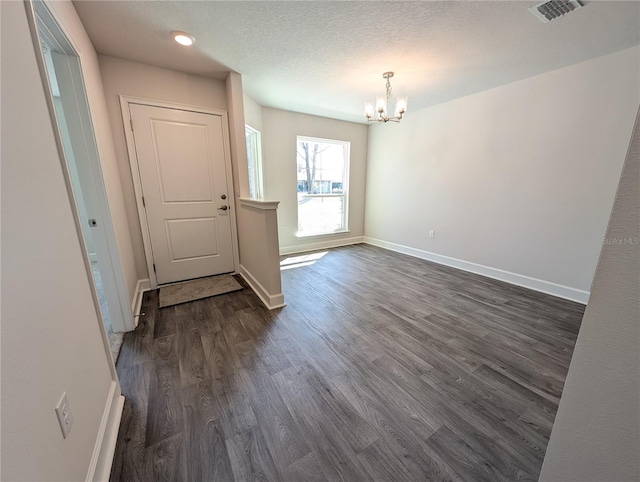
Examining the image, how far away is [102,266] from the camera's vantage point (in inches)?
76.0

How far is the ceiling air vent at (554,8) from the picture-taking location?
1564mm

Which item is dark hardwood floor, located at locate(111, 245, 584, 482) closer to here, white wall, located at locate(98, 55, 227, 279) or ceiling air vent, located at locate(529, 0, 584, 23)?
white wall, located at locate(98, 55, 227, 279)

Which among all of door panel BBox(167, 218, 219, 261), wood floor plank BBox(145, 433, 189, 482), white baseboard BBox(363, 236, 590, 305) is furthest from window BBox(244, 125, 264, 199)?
wood floor plank BBox(145, 433, 189, 482)

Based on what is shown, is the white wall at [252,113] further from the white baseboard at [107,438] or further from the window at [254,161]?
the white baseboard at [107,438]

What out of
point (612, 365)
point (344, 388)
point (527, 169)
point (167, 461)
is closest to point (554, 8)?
point (527, 169)

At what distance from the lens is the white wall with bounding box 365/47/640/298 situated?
227cm

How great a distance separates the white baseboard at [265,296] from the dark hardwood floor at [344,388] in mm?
A: 95

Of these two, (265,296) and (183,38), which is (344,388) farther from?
(183,38)

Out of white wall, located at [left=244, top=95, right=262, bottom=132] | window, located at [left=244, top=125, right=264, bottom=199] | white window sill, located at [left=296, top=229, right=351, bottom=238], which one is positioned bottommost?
white window sill, located at [left=296, top=229, right=351, bottom=238]

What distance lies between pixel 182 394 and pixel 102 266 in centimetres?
127

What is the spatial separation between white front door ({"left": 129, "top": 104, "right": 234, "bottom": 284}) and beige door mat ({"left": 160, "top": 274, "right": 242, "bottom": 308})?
129 mm

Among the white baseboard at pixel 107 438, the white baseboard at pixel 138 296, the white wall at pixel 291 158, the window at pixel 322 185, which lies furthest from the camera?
the window at pixel 322 185

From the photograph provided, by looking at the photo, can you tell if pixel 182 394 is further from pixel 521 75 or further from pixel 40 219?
pixel 521 75

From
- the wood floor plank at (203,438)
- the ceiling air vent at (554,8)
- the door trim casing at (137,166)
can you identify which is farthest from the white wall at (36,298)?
the ceiling air vent at (554,8)
